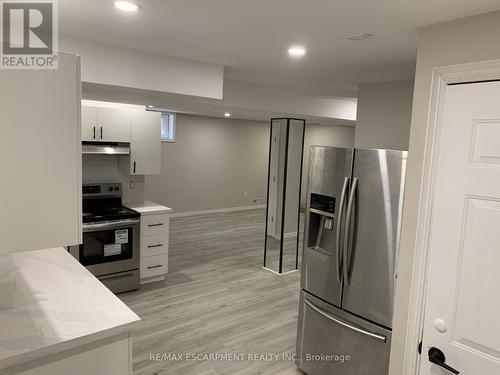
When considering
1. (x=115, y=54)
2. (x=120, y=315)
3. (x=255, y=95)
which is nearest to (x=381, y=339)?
(x=120, y=315)

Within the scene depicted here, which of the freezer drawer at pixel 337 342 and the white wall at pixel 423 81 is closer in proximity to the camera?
the white wall at pixel 423 81

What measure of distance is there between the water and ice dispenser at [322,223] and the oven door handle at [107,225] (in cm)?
226

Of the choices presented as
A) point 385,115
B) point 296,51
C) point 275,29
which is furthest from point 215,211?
point 275,29

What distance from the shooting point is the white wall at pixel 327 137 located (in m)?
9.00

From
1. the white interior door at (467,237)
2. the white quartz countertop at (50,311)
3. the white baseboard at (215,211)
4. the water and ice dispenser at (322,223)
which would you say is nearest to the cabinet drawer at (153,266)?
the white quartz countertop at (50,311)

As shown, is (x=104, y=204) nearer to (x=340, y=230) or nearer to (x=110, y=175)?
(x=110, y=175)

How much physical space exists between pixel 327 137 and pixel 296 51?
6967 millimetres

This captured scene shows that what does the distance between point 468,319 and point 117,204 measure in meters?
4.00

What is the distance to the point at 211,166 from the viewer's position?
8461 millimetres

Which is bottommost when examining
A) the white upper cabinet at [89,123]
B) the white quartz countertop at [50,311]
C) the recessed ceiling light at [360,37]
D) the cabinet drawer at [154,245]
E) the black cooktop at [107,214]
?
the cabinet drawer at [154,245]

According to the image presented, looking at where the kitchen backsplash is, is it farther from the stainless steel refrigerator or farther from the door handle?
the door handle

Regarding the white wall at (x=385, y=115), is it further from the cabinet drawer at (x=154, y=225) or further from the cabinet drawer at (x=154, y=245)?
the cabinet drawer at (x=154, y=245)

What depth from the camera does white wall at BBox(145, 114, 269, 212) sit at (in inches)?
305

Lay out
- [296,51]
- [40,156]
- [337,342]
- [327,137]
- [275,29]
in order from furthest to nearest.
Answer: [327,137] → [296,51] → [337,342] → [275,29] → [40,156]
